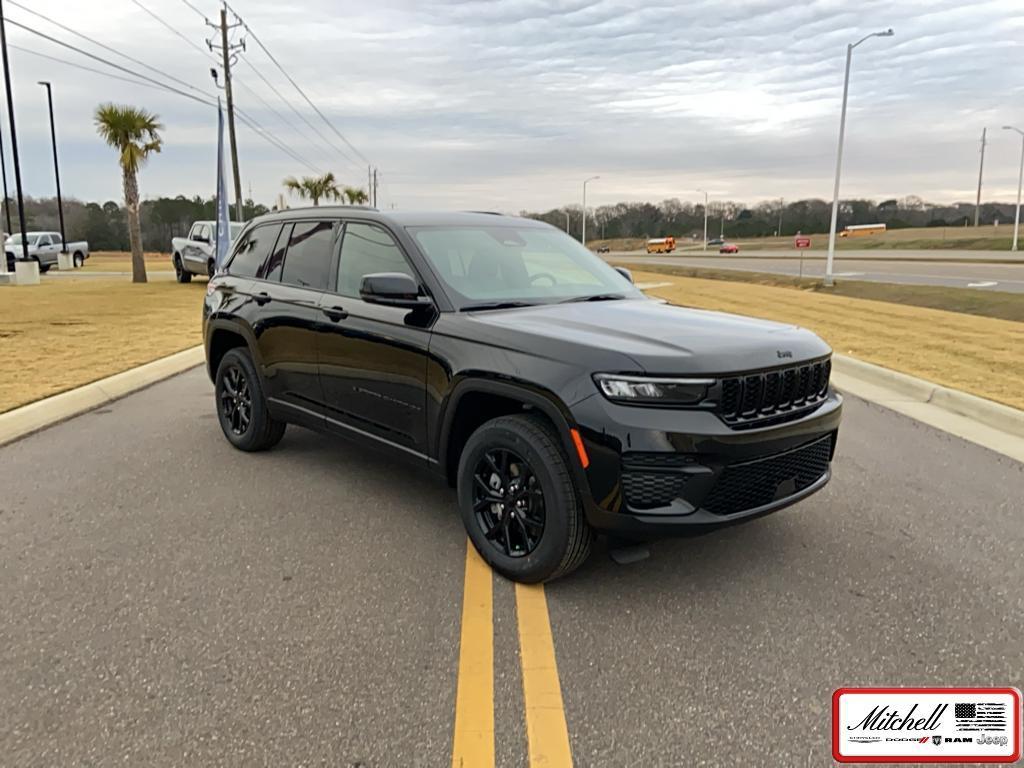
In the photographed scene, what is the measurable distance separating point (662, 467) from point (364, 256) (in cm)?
248

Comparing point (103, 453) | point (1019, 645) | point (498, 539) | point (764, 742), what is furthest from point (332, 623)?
point (103, 453)

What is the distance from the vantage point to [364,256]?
4.69m

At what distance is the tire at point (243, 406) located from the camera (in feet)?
18.4

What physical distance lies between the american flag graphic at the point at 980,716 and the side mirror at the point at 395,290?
2.97 meters

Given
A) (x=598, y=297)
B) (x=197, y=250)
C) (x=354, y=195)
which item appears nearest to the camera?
(x=598, y=297)

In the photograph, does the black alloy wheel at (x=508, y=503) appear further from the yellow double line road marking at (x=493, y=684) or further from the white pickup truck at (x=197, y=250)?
the white pickup truck at (x=197, y=250)

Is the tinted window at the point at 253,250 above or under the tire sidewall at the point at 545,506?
above

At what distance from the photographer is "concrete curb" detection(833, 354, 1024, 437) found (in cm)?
676

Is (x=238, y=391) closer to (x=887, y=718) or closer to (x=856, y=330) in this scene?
(x=887, y=718)

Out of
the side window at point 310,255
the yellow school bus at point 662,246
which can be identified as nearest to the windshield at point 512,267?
the side window at point 310,255

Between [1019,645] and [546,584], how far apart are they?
200 cm

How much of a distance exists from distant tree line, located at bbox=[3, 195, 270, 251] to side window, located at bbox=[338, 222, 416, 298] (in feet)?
256

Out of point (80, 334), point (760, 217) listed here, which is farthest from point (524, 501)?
point (760, 217)

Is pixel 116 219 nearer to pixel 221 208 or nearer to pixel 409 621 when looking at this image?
pixel 221 208
